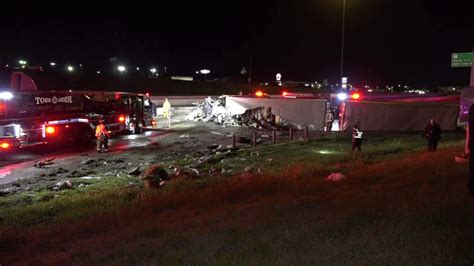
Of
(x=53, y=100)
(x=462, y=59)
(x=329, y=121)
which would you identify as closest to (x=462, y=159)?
(x=462, y=59)

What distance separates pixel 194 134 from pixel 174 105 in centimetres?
2343

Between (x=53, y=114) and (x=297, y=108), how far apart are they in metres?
13.3

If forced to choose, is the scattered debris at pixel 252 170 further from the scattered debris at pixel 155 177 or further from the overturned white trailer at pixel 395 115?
the overturned white trailer at pixel 395 115

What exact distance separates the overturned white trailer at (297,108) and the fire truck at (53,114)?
7.72m

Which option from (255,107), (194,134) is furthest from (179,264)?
(255,107)

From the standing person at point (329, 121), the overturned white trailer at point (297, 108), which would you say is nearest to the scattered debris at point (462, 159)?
the standing person at point (329, 121)

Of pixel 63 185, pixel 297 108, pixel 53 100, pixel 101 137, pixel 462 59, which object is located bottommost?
pixel 63 185

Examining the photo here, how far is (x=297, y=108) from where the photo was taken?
1109 inches

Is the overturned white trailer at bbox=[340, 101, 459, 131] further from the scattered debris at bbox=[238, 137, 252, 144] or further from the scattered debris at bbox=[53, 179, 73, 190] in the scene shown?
the scattered debris at bbox=[53, 179, 73, 190]

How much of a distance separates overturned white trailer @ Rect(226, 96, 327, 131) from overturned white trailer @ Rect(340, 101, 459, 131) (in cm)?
161

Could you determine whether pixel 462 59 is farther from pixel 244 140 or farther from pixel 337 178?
pixel 244 140

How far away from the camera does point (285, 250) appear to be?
17.4 ft

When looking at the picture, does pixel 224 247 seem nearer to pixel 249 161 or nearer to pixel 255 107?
pixel 249 161

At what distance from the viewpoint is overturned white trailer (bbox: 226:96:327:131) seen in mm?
27312
